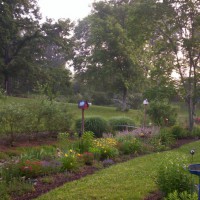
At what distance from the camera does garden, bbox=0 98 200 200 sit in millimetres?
5656

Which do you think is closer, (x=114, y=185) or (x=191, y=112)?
(x=114, y=185)

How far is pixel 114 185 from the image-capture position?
21.0 ft

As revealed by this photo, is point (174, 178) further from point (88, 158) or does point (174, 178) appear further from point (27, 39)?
point (27, 39)

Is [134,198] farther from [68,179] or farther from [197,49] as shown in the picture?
[197,49]

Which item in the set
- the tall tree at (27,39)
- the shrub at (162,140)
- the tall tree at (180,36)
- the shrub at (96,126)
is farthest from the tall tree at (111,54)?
the shrub at (162,140)

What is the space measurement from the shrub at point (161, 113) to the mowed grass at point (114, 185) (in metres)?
6.81

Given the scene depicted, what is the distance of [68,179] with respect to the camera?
6.78m

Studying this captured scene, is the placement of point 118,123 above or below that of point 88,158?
above

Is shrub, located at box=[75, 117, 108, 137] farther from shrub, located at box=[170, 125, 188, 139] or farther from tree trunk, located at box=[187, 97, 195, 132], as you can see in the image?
tree trunk, located at box=[187, 97, 195, 132]

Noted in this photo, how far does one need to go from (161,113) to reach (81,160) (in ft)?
26.1

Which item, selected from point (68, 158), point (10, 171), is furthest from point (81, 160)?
point (10, 171)

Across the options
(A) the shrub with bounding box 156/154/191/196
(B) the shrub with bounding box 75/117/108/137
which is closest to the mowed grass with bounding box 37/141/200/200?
(A) the shrub with bounding box 156/154/191/196

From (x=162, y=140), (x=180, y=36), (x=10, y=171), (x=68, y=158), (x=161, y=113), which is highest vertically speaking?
(x=180, y=36)

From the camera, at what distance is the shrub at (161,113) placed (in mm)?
15008
